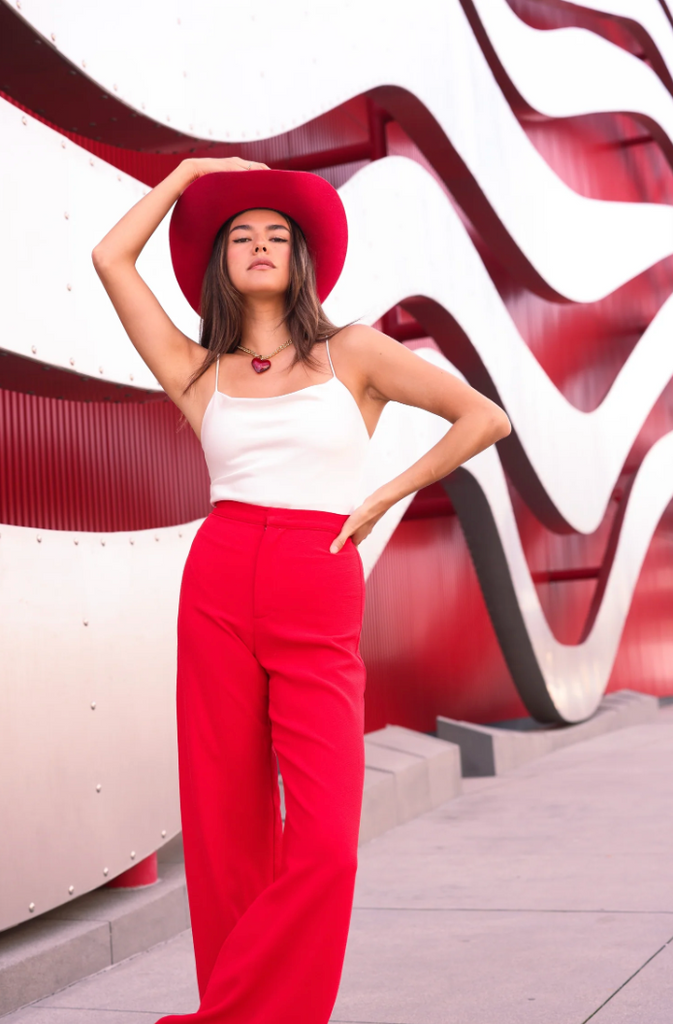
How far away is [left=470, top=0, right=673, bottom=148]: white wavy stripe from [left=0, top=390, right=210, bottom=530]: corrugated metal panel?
4243mm

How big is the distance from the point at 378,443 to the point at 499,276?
4418 mm

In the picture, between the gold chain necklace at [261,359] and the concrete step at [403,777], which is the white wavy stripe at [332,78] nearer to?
the gold chain necklace at [261,359]

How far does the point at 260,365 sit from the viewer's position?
226cm

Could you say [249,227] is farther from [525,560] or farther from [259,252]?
[525,560]

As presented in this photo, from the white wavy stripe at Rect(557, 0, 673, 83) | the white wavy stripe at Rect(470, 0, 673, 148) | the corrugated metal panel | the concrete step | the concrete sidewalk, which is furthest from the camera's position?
the white wavy stripe at Rect(557, 0, 673, 83)

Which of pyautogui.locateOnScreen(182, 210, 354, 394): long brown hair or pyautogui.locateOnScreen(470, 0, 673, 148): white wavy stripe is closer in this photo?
pyautogui.locateOnScreen(182, 210, 354, 394): long brown hair

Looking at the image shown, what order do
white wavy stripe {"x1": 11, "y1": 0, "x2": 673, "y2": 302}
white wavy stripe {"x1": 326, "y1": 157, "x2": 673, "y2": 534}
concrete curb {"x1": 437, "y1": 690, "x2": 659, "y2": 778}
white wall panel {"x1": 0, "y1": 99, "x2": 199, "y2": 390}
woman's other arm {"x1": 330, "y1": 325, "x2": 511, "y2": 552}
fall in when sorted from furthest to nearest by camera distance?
concrete curb {"x1": 437, "y1": 690, "x2": 659, "y2": 778}
white wavy stripe {"x1": 326, "y1": 157, "x2": 673, "y2": 534}
white wavy stripe {"x1": 11, "y1": 0, "x2": 673, "y2": 302}
white wall panel {"x1": 0, "y1": 99, "x2": 199, "y2": 390}
woman's other arm {"x1": 330, "y1": 325, "x2": 511, "y2": 552}

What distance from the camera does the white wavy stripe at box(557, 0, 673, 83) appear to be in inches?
427

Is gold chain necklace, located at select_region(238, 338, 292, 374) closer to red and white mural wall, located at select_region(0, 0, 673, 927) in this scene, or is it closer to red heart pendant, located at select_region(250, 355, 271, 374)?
red heart pendant, located at select_region(250, 355, 271, 374)

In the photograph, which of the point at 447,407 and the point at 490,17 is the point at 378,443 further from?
the point at 490,17

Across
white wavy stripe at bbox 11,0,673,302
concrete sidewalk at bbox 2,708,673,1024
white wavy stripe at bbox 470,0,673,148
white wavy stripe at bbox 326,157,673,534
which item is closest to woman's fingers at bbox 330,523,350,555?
concrete sidewalk at bbox 2,708,673,1024

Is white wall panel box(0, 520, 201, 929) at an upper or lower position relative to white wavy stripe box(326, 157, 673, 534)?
lower

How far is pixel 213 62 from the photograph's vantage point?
4.27 metres

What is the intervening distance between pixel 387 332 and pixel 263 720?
5714mm
